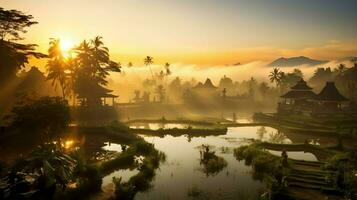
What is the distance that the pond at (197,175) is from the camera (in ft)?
66.4

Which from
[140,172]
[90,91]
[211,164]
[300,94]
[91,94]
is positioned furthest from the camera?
[300,94]

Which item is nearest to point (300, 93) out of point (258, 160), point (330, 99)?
point (330, 99)

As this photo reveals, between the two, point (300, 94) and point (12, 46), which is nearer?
point (12, 46)

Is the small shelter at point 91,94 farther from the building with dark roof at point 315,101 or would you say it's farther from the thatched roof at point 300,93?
the thatched roof at point 300,93

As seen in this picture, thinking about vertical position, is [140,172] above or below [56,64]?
Result: below

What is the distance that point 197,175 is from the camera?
79.9 feet

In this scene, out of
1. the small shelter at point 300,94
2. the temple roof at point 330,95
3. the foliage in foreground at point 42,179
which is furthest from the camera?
the small shelter at point 300,94

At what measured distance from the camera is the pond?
20.2 metres

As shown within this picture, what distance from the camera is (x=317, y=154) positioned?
3216 centimetres

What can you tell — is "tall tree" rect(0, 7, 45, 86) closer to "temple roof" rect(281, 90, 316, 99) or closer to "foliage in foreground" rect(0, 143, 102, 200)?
"foliage in foreground" rect(0, 143, 102, 200)

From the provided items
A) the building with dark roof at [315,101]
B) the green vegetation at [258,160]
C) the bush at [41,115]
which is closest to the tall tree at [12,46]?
the bush at [41,115]

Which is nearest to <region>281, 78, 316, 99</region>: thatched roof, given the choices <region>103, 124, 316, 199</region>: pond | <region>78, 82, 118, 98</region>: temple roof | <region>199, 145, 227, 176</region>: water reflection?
<region>103, 124, 316, 199</region>: pond

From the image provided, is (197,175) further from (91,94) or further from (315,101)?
(315,101)

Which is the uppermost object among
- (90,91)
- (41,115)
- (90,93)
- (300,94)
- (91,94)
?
(300,94)
